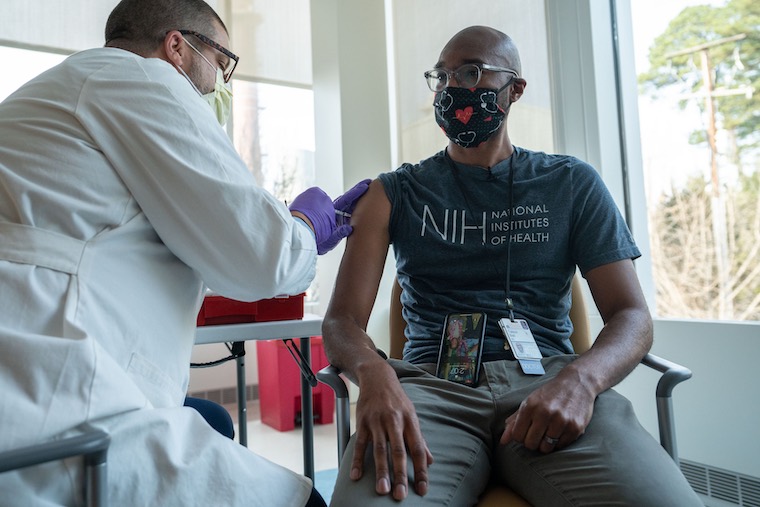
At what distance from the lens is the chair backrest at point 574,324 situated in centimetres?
156

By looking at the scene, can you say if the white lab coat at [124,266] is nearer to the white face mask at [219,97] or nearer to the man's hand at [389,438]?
the man's hand at [389,438]

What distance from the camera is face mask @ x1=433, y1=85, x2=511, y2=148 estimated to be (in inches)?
61.7

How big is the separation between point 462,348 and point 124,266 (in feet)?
2.42

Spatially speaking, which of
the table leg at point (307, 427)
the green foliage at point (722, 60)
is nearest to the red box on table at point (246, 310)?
the table leg at point (307, 427)

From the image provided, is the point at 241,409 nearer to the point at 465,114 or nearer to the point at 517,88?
the point at 465,114

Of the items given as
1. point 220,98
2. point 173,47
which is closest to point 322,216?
point 220,98

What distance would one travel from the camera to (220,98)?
4.61 feet

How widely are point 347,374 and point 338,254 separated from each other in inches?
100

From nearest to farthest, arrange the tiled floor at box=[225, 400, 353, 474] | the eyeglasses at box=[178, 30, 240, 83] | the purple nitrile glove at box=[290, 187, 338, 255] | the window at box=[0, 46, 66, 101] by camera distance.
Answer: the eyeglasses at box=[178, 30, 240, 83] < the purple nitrile glove at box=[290, 187, 338, 255] < the tiled floor at box=[225, 400, 353, 474] < the window at box=[0, 46, 66, 101]

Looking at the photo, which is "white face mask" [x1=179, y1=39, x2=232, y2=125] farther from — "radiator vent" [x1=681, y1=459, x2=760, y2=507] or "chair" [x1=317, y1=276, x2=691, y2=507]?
"radiator vent" [x1=681, y1=459, x2=760, y2=507]

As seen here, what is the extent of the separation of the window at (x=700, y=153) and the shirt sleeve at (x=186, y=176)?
1.77 meters

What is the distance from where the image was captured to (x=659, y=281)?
2311mm

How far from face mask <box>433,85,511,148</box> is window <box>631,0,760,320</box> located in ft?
3.47

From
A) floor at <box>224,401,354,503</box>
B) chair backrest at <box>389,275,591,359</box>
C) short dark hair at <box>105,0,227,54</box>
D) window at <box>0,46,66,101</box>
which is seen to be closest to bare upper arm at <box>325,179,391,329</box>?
chair backrest at <box>389,275,591,359</box>
